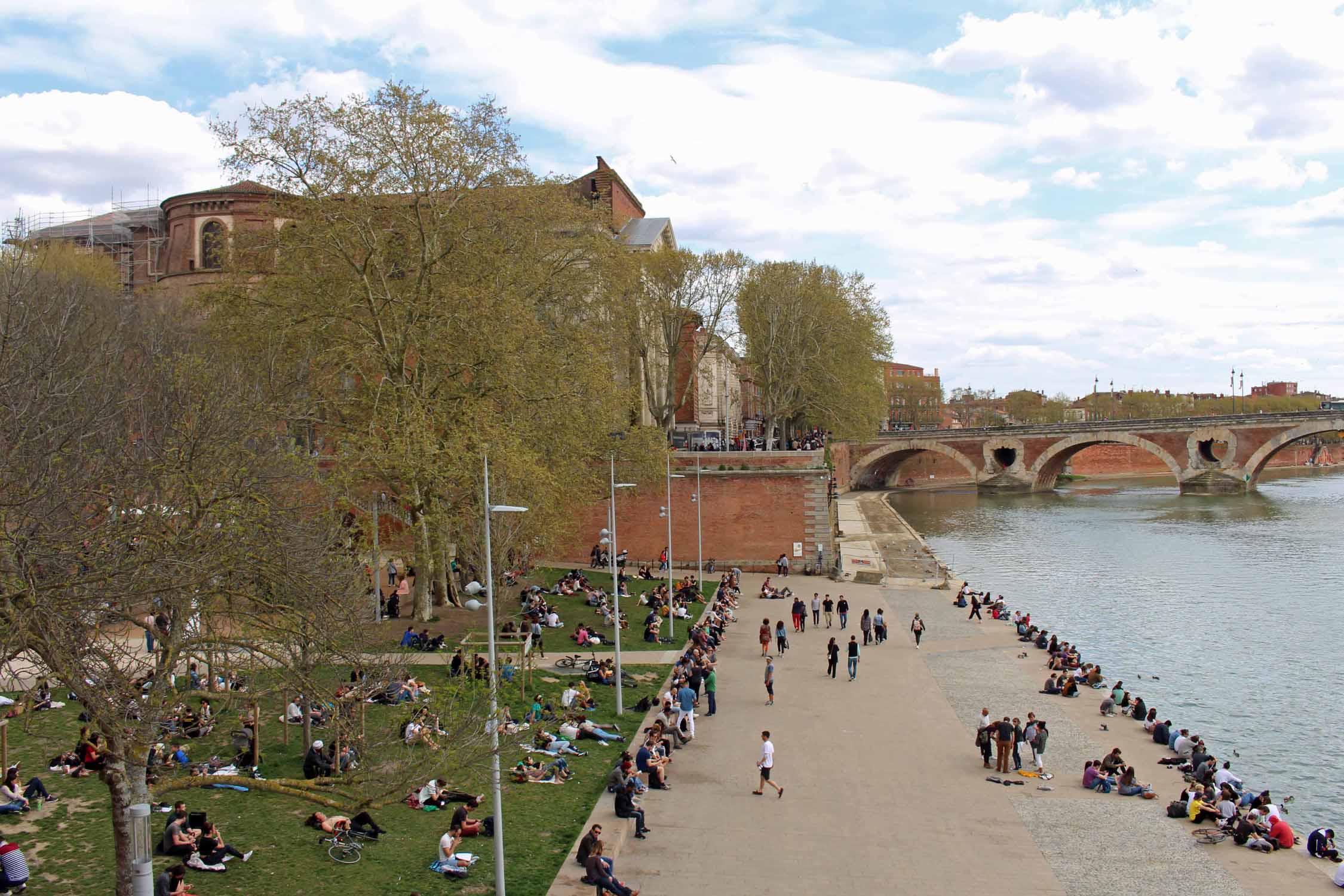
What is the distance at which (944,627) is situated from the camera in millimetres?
30625

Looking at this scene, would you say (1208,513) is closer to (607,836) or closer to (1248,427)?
(1248,427)

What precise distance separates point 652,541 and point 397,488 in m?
16.6

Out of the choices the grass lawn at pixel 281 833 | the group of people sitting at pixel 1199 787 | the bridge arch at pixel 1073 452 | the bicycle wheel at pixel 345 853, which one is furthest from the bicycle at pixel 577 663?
the bridge arch at pixel 1073 452

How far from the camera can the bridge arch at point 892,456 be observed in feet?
290

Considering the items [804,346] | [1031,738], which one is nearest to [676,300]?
[804,346]

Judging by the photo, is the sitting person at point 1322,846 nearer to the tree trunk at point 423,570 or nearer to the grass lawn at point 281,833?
the grass lawn at point 281,833

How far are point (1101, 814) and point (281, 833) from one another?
11259 millimetres

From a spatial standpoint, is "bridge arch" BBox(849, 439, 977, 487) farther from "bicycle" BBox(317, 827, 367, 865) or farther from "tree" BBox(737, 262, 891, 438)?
"bicycle" BBox(317, 827, 367, 865)

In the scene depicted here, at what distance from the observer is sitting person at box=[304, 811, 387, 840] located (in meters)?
12.8

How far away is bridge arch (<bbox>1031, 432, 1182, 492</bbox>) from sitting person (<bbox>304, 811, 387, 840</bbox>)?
76.5 meters

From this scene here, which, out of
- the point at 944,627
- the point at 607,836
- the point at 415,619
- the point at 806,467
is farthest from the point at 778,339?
the point at 607,836

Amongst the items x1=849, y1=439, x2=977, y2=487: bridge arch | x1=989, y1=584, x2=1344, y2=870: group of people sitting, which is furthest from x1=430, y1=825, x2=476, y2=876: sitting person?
x1=849, y1=439, x2=977, y2=487: bridge arch

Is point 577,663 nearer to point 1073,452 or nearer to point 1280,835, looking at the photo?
point 1280,835

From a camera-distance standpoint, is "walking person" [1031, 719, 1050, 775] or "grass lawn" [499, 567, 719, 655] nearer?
"walking person" [1031, 719, 1050, 775]
